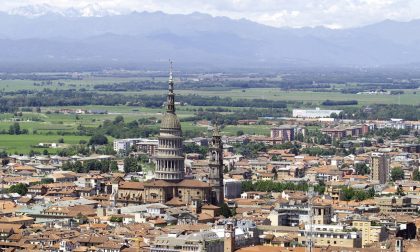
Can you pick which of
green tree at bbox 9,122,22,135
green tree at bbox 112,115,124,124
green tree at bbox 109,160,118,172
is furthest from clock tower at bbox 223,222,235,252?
green tree at bbox 112,115,124,124

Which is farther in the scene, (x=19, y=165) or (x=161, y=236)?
(x=19, y=165)

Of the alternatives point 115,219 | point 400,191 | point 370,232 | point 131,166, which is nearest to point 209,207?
point 115,219

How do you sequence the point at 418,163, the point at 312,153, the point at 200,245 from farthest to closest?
the point at 312,153
the point at 418,163
the point at 200,245

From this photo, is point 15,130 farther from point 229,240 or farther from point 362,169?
point 229,240

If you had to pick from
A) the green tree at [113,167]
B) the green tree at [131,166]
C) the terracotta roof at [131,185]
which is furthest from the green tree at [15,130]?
the terracotta roof at [131,185]

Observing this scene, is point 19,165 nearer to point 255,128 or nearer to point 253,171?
point 253,171

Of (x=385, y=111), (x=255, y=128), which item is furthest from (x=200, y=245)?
(x=385, y=111)
